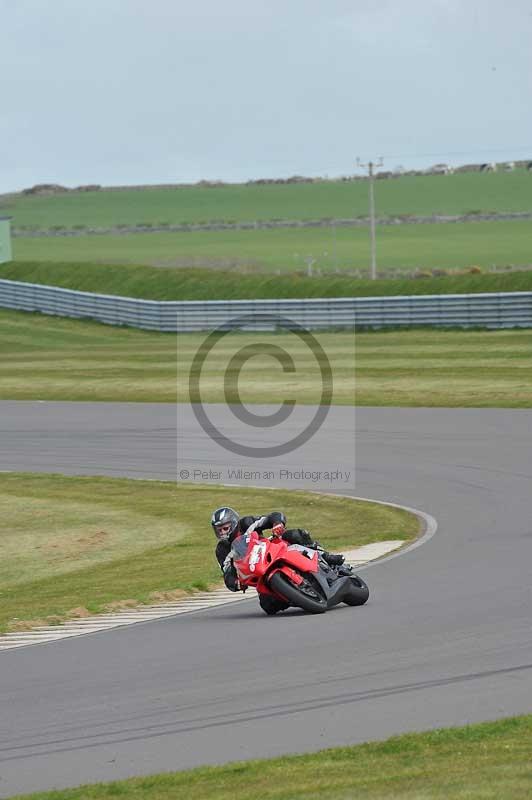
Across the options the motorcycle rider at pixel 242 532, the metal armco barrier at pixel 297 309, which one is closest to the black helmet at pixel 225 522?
the motorcycle rider at pixel 242 532

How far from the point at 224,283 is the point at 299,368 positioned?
2019 centimetres

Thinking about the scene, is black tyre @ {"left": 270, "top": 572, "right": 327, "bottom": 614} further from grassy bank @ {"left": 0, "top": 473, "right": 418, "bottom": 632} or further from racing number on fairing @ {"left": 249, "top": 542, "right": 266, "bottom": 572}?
grassy bank @ {"left": 0, "top": 473, "right": 418, "bottom": 632}

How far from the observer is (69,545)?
21.5 metres

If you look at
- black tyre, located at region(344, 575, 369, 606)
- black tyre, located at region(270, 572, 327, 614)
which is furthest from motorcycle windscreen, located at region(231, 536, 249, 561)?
black tyre, located at region(344, 575, 369, 606)

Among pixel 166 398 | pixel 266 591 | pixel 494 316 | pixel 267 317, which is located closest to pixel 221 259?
pixel 267 317

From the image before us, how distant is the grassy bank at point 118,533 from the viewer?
17.2m

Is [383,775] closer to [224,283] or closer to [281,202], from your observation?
[224,283]

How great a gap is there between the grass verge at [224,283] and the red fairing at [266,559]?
41.1m

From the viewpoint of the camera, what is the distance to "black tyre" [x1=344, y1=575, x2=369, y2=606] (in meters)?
14.3

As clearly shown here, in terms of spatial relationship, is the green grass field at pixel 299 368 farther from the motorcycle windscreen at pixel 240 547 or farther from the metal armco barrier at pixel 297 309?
the motorcycle windscreen at pixel 240 547

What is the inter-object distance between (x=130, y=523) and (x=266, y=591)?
30.7 feet

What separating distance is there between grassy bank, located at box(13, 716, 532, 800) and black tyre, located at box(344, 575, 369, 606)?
16.8 ft

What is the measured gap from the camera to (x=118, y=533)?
2239 cm

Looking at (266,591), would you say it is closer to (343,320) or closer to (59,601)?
(59,601)
